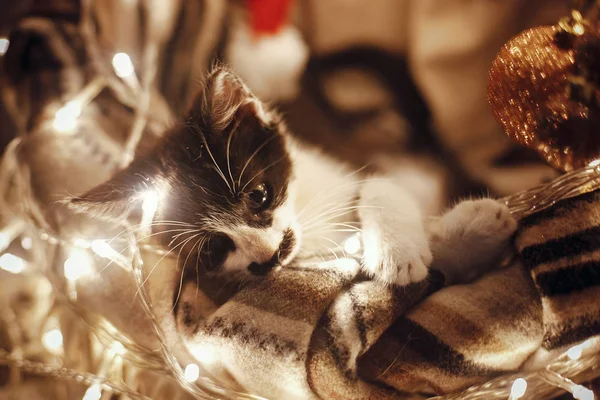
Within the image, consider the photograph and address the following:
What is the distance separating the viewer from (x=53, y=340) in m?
0.71

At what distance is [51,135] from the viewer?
1.96 ft

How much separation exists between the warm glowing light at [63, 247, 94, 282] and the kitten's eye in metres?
0.23

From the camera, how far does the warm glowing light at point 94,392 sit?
616 mm

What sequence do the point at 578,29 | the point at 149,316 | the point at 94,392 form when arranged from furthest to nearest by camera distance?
the point at 94,392 → the point at 149,316 → the point at 578,29

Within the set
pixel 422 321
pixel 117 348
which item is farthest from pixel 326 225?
pixel 117 348

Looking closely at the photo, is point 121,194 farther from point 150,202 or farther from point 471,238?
point 471,238

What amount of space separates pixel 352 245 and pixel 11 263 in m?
0.57

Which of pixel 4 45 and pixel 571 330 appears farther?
pixel 4 45

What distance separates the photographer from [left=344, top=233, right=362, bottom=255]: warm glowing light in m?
0.46

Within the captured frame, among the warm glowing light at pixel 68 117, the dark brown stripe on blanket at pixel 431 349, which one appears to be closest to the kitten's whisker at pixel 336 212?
the dark brown stripe on blanket at pixel 431 349

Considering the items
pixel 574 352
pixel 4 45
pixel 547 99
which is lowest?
pixel 574 352

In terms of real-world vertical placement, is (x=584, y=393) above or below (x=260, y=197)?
below

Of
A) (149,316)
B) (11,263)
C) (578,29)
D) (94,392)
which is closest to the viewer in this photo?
(578,29)

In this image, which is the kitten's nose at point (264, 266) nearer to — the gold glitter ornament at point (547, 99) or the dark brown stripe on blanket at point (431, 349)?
the dark brown stripe on blanket at point (431, 349)
